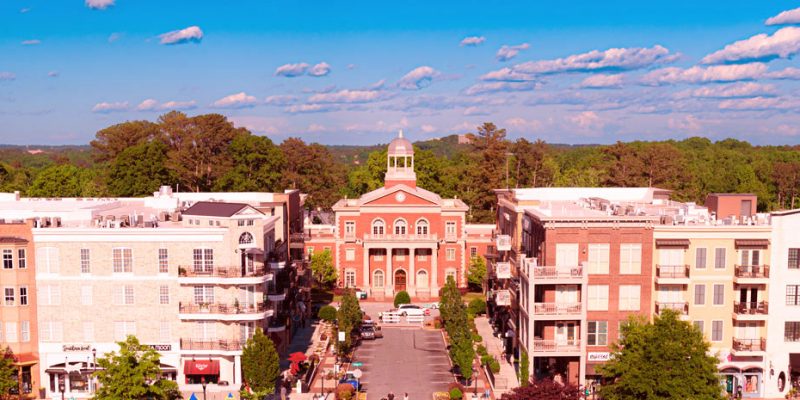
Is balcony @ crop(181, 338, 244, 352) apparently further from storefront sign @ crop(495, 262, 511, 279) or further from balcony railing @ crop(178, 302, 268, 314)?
storefront sign @ crop(495, 262, 511, 279)

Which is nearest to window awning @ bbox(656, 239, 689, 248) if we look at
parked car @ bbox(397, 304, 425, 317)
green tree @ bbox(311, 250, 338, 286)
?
parked car @ bbox(397, 304, 425, 317)

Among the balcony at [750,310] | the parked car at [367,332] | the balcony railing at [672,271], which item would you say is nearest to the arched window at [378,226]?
the parked car at [367,332]

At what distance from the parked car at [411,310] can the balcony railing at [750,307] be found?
31.2 m

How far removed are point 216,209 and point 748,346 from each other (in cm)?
3358

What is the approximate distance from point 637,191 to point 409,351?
27.0m

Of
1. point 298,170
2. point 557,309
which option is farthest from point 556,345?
point 298,170

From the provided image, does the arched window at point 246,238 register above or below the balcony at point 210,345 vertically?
above

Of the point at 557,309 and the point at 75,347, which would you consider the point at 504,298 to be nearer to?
the point at 557,309

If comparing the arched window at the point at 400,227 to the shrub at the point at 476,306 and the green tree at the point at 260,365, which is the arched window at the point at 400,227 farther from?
the green tree at the point at 260,365

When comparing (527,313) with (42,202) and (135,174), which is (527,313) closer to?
(42,202)

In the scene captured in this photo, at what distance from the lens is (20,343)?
48.4 m

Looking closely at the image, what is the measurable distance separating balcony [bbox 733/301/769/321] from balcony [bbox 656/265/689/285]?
139 inches

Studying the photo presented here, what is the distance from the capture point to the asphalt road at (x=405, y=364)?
52.2m

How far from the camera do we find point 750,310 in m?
48.8
